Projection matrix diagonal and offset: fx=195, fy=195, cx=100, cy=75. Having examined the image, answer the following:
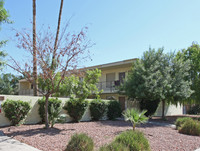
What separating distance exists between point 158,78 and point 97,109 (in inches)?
213

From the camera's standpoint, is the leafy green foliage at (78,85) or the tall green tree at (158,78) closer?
the leafy green foliage at (78,85)

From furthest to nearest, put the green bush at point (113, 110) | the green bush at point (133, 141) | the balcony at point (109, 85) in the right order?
1. the balcony at point (109, 85)
2. the green bush at point (113, 110)
3. the green bush at point (133, 141)

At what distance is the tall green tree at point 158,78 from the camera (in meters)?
15.4

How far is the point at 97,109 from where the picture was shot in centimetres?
1530

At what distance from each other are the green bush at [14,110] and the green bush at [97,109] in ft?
18.0

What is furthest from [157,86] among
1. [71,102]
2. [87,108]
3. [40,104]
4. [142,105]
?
[40,104]

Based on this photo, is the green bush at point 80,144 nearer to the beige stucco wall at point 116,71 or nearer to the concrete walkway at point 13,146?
the concrete walkway at point 13,146

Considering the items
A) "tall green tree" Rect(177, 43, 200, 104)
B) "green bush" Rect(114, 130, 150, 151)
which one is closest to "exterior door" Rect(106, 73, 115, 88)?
"tall green tree" Rect(177, 43, 200, 104)

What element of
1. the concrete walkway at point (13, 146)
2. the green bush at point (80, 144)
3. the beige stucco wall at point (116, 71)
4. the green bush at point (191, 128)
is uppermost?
the beige stucco wall at point (116, 71)

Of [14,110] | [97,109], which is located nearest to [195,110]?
[97,109]

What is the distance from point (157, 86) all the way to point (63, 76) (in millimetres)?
8467

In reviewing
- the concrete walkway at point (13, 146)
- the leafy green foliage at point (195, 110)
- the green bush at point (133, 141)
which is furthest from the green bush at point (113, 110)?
the leafy green foliage at point (195, 110)

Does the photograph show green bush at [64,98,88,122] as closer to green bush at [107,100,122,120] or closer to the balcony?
green bush at [107,100,122,120]

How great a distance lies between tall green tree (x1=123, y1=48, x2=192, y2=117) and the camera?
1535 centimetres
